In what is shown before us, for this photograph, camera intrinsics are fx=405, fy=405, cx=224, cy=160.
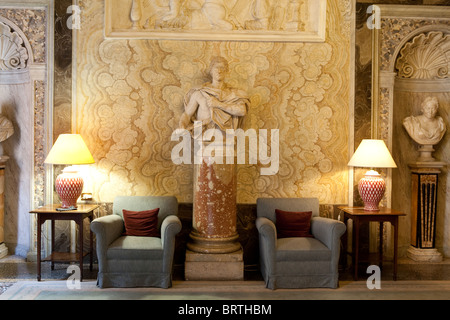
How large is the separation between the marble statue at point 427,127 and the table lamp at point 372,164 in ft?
2.58

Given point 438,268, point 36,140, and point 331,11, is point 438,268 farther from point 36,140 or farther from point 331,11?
point 36,140

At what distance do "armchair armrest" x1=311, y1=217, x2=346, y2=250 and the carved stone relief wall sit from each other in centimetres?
75

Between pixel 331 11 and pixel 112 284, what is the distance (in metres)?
3.96

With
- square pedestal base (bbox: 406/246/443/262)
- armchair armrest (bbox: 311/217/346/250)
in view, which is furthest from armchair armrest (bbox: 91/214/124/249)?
square pedestal base (bbox: 406/246/443/262)

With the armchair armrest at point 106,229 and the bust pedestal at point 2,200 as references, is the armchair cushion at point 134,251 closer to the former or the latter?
the armchair armrest at point 106,229

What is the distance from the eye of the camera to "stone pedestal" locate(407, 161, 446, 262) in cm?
504

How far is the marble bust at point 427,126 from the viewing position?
16.4 ft

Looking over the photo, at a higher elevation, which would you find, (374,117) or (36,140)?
(374,117)

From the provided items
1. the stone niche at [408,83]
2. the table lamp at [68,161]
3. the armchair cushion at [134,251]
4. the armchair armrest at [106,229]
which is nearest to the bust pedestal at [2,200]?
the table lamp at [68,161]

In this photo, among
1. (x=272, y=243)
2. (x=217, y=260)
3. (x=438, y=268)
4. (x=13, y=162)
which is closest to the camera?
(x=272, y=243)

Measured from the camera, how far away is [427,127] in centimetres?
505

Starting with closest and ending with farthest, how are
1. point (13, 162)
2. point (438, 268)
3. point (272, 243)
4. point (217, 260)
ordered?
point (272, 243)
point (217, 260)
point (438, 268)
point (13, 162)

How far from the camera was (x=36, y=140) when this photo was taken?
16.0ft

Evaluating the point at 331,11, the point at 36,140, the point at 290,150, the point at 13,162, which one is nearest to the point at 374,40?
the point at 331,11
